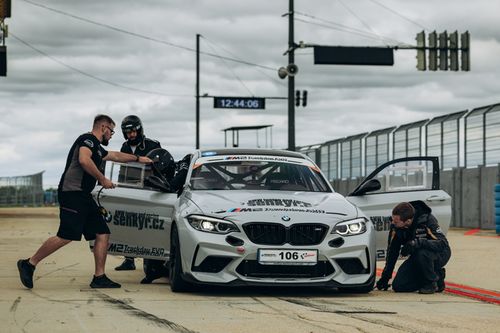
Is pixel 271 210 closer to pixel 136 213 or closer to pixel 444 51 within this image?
pixel 136 213

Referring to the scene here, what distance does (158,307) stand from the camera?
29.3ft

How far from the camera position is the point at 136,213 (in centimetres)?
1145

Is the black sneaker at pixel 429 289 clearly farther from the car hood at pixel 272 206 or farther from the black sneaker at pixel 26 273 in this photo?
the black sneaker at pixel 26 273

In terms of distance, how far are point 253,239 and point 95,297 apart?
4.95ft

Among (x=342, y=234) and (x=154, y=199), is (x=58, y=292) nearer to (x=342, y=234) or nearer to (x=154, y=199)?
(x=154, y=199)

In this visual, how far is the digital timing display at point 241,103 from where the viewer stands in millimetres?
39000

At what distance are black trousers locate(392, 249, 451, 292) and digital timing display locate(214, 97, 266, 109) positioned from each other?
92.4 feet

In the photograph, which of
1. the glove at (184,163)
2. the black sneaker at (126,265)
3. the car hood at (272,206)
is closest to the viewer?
the car hood at (272,206)

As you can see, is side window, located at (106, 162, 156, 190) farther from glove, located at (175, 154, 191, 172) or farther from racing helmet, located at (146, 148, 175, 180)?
glove, located at (175, 154, 191, 172)

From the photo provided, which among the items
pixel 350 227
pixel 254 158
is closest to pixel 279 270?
pixel 350 227

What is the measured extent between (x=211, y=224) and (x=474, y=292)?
2.76 m

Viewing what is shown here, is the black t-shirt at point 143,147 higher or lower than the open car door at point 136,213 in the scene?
higher

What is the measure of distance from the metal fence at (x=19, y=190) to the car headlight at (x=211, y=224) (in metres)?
58.0

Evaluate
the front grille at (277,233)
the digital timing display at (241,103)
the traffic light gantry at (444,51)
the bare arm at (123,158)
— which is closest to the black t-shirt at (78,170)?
the bare arm at (123,158)
